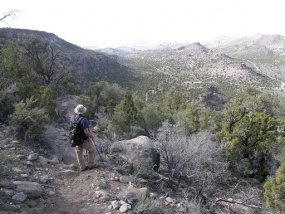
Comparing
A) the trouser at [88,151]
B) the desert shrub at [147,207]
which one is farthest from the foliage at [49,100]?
the desert shrub at [147,207]

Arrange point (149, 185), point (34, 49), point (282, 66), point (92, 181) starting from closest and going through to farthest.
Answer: point (92, 181) → point (149, 185) → point (34, 49) → point (282, 66)

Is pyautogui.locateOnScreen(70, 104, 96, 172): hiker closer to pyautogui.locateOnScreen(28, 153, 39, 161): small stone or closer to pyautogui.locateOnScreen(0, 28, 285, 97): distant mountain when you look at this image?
pyautogui.locateOnScreen(28, 153, 39, 161): small stone

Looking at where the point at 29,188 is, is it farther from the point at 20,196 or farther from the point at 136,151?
the point at 136,151

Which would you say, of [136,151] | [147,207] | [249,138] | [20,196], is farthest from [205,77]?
[20,196]

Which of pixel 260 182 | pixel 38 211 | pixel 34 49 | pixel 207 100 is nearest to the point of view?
pixel 38 211

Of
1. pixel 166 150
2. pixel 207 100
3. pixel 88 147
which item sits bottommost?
pixel 207 100

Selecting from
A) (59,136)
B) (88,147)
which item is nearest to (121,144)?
(88,147)

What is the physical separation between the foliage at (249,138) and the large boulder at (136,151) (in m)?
6.75

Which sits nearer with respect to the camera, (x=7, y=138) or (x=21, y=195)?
(x=21, y=195)

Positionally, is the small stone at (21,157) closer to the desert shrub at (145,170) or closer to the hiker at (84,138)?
the hiker at (84,138)

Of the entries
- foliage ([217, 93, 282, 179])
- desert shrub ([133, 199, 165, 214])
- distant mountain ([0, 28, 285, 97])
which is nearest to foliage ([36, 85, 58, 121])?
foliage ([217, 93, 282, 179])

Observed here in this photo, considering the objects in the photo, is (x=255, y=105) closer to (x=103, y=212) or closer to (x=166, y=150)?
(x=166, y=150)

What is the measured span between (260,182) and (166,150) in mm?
8934

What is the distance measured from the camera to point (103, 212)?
5457 millimetres
